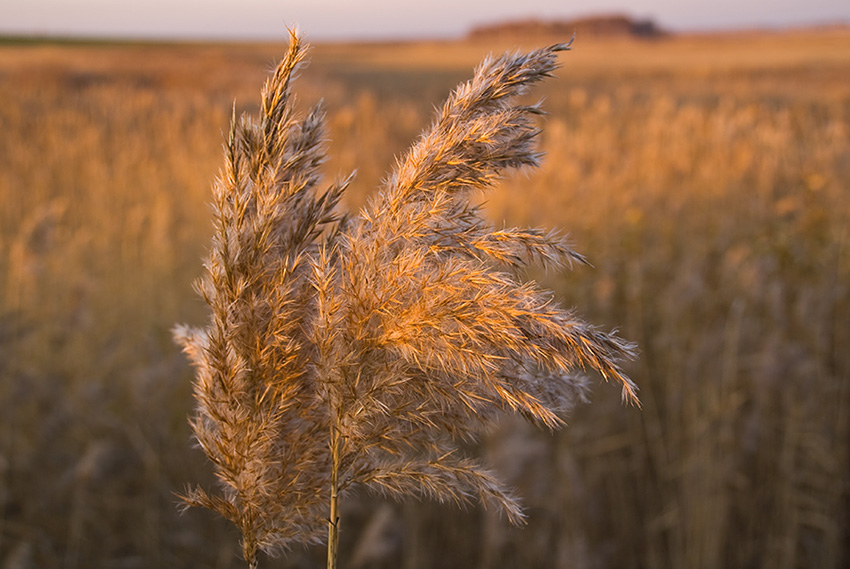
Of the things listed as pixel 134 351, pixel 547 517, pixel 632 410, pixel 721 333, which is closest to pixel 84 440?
pixel 134 351

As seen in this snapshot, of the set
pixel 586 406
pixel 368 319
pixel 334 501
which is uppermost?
pixel 368 319

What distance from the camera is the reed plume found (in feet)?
2.39

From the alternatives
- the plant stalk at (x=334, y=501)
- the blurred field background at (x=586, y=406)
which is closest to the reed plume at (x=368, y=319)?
the plant stalk at (x=334, y=501)

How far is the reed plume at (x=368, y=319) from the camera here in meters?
0.73

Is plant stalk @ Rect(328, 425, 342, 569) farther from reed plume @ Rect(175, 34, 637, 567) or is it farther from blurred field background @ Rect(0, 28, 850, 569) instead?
blurred field background @ Rect(0, 28, 850, 569)

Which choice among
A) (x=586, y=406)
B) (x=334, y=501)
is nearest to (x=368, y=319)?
(x=334, y=501)

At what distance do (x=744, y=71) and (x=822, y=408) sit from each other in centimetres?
2968

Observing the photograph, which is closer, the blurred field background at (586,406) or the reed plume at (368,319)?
the reed plume at (368,319)

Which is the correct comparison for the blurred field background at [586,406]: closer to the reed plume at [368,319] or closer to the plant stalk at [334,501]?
→ the reed plume at [368,319]

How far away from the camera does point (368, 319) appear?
762 millimetres

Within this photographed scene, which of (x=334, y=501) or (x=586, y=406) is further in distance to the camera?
(x=586, y=406)

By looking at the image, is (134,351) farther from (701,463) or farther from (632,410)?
(701,463)

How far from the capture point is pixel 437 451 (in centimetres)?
83

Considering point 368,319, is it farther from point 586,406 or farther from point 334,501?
point 586,406
